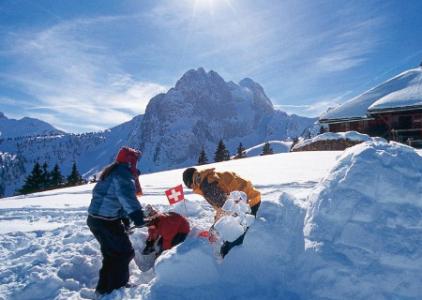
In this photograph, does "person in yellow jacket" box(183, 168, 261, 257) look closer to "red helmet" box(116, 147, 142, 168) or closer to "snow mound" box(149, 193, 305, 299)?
"snow mound" box(149, 193, 305, 299)

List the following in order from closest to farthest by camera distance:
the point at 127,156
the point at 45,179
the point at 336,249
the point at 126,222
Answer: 1. the point at 336,249
2. the point at 127,156
3. the point at 126,222
4. the point at 45,179

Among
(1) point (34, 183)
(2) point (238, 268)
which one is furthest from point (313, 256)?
(1) point (34, 183)

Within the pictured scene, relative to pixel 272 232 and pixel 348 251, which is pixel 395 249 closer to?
pixel 348 251

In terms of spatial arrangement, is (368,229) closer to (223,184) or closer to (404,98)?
(223,184)

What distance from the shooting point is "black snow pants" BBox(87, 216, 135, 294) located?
4.65 m

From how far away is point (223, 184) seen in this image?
523 cm

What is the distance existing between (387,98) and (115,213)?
20792 mm

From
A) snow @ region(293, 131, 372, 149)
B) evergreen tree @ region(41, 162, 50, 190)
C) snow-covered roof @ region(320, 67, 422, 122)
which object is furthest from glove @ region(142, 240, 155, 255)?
evergreen tree @ region(41, 162, 50, 190)

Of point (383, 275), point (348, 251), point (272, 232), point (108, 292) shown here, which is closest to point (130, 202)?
point (108, 292)

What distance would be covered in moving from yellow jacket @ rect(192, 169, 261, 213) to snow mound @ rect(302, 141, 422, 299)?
2.82ft

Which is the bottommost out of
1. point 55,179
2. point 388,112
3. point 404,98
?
point 55,179

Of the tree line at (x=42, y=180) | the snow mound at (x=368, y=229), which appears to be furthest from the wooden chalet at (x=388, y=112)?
the tree line at (x=42, y=180)

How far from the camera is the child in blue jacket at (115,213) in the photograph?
4.50 meters

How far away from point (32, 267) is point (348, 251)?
409 centimetres
